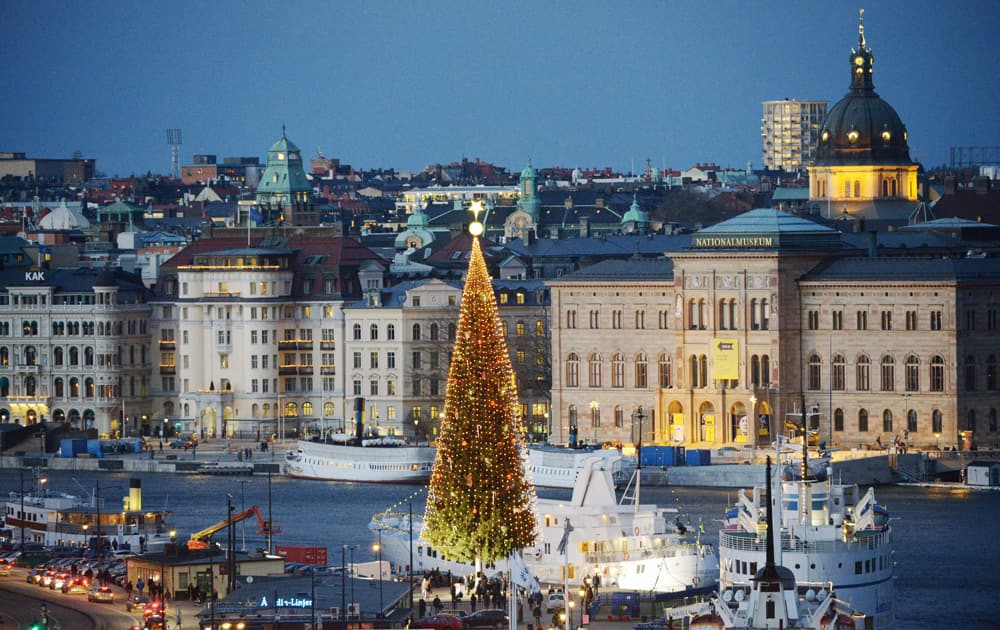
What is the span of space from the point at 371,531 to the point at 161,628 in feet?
75.7

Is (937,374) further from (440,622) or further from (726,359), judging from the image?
(440,622)

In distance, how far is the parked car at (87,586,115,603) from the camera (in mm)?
84812

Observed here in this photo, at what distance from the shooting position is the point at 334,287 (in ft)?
446

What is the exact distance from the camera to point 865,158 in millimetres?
149500

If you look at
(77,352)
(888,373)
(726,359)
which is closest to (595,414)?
(726,359)

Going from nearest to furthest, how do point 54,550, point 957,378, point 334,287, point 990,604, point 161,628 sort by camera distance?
point 161,628
point 990,604
point 54,550
point 957,378
point 334,287

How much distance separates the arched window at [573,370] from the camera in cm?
12719

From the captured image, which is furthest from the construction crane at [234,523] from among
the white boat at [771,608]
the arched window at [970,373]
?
the arched window at [970,373]

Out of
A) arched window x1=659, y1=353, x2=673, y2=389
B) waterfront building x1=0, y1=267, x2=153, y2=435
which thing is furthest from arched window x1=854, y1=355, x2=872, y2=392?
waterfront building x1=0, y1=267, x2=153, y2=435

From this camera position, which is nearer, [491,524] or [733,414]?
[491,524]

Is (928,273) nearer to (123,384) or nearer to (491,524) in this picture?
(123,384)

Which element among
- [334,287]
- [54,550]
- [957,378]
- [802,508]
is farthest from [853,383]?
[802,508]

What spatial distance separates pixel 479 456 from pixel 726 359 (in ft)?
147

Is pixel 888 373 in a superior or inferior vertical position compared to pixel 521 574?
superior
